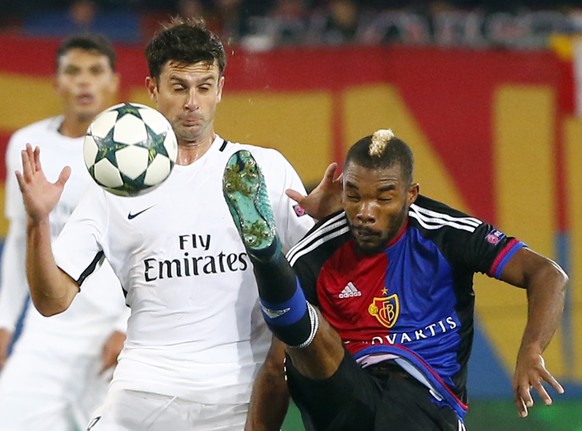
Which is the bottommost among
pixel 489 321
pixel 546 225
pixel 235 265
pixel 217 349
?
pixel 489 321

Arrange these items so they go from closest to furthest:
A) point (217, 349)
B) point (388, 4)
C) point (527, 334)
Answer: point (527, 334)
point (217, 349)
point (388, 4)

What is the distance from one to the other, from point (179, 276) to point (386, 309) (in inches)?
33.5

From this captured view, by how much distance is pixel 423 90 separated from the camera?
28.3 ft

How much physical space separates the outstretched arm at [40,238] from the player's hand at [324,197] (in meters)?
0.99

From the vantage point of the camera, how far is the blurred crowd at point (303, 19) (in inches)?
424

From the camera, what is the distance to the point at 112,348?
6.11 metres

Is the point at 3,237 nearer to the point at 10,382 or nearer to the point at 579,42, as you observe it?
the point at 10,382

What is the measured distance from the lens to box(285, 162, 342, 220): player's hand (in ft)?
15.6

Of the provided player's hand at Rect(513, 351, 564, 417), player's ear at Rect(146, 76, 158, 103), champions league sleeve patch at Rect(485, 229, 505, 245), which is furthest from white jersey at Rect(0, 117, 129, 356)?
player's hand at Rect(513, 351, 564, 417)

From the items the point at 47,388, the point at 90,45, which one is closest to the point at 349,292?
the point at 47,388

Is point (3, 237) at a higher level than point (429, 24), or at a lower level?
lower

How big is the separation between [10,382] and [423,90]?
13.0 feet

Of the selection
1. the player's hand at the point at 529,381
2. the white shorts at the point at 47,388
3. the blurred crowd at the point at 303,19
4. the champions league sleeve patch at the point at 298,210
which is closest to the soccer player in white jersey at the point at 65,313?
the white shorts at the point at 47,388

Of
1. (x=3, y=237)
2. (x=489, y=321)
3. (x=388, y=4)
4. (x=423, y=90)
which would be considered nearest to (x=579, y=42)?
(x=423, y=90)
